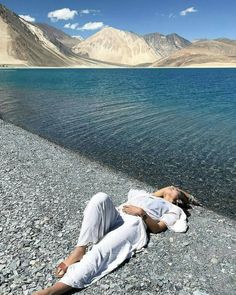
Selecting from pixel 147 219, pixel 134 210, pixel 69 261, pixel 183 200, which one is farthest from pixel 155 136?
pixel 69 261

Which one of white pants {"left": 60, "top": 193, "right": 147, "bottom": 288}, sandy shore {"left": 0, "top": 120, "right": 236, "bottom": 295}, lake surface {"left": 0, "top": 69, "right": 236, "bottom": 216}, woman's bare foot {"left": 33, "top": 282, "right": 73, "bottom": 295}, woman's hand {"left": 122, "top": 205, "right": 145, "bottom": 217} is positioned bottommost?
lake surface {"left": 0, "top": 69, "right": 236, "bottom": 216}

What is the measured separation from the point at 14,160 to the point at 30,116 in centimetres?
2068

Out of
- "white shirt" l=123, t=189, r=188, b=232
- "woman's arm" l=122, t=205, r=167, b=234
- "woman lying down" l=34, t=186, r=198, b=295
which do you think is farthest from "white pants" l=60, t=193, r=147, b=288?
"white shirt" l=123, t=189, r=188, b=232

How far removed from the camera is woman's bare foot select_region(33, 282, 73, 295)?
7.65m

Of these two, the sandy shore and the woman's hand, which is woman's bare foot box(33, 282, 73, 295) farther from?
the woman's hand

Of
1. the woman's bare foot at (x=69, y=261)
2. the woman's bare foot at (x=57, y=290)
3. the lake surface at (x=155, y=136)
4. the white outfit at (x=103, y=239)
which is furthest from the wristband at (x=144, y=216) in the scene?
the lake surface at (x=155, y=136)

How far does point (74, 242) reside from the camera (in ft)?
33.4

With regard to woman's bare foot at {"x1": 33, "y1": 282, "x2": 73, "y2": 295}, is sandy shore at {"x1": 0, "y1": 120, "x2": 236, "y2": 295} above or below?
below

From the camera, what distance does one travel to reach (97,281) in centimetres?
851

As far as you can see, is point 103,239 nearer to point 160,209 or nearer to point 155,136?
point 160,209

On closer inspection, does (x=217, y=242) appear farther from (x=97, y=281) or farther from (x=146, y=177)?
(x=146, y=177)

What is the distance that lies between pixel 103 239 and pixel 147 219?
166 cm

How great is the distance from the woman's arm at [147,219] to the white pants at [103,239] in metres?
0.13

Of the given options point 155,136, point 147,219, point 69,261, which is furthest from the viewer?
point 155,136
